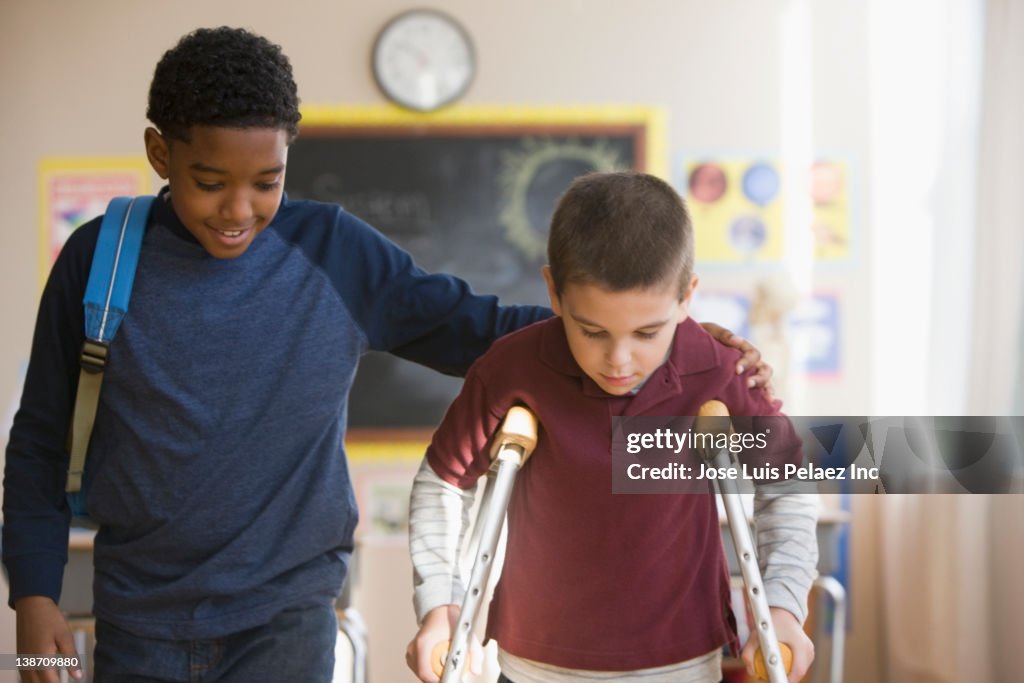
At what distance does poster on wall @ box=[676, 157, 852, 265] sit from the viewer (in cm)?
429

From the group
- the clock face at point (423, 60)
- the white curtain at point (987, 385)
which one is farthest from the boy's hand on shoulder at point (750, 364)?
the clock face at point (423, 60)

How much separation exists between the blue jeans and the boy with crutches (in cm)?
21

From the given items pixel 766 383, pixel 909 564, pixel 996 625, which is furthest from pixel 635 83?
pixel 766 383

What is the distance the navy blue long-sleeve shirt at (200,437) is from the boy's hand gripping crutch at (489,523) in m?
0.26

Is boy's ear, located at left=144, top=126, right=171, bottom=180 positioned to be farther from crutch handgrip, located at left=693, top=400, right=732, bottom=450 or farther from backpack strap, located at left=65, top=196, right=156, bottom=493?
crutch handgrip, located at left=693, top=400, right=732, bottom=450

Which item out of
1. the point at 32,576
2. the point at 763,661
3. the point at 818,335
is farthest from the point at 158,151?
the point at 818,335

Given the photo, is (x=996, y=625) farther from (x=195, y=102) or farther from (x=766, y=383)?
(x=195, y=102)

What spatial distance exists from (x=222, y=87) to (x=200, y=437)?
493 mm

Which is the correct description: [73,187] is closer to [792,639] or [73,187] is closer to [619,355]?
[619,355]

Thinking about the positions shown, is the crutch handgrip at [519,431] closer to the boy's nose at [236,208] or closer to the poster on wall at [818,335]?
the boy's nose at [236,208]

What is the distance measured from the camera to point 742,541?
1334 mm

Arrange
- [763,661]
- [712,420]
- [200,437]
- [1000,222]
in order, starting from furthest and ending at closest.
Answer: [1000,222] < [200,437] < [712,420] < [763,661]

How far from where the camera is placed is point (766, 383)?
4.85 ft

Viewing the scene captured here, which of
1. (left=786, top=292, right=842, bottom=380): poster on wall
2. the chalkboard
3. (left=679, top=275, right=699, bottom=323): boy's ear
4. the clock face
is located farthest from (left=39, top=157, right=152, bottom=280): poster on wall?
(left=679, top=275, right=699, bottom=323): boy's ear
